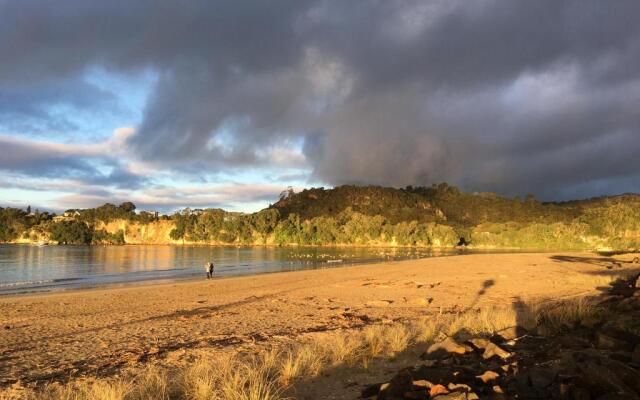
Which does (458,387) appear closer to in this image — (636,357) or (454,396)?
(454,396)

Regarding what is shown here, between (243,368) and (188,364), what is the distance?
6.31 feet

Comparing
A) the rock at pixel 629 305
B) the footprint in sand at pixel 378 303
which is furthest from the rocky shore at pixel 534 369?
the footprint in sand at pixel 378 303

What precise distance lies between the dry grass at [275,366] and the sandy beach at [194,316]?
173cm

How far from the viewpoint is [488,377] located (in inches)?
266

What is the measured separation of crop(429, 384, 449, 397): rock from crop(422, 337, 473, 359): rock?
3.10 metres

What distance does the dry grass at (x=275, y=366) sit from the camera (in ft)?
24.7

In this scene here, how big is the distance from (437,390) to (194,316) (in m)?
14.5

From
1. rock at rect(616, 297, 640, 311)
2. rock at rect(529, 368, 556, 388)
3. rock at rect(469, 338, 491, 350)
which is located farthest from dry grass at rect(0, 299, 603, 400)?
rock at rect(529, 368, 556, 388)

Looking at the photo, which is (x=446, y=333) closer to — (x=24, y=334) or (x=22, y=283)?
(x=24, y=334)

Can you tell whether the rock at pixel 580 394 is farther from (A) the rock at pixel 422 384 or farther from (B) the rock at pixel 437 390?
(A) the rock at pixel 422 384

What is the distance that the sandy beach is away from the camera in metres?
11.9

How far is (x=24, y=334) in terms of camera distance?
15.8m

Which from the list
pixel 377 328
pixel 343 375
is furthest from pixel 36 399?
pixel 377 328

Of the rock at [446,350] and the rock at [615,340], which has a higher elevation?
the rock at [615,340]
